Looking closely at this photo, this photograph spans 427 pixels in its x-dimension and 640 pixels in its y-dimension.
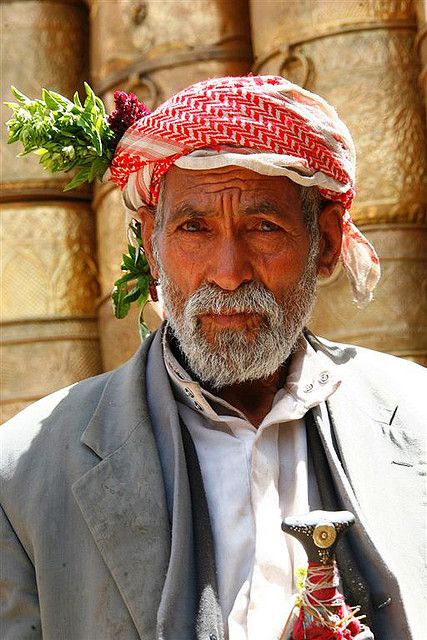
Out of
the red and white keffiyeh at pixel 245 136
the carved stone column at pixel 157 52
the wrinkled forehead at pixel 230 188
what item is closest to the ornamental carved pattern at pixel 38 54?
the carved stone column at pixel 157 52

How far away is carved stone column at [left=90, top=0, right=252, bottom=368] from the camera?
4172 mm

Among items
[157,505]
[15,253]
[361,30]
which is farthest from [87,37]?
[157,505]

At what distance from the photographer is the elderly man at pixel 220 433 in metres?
2.18

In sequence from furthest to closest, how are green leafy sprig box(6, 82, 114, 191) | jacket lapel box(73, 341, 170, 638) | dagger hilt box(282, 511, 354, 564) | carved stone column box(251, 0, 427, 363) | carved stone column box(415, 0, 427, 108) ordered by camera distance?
carved stone column box(251, 0, 427, 363) → carved stone column box(415, 0, 427, 108) → green leafy sprig box(6, 82, 114, 191) → jacket lapel box(73, 341, 170, 638) → dagger hilt box(282, 511, 354, 564)

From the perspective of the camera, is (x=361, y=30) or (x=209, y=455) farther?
(x=361, y=30)

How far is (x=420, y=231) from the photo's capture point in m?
3.84

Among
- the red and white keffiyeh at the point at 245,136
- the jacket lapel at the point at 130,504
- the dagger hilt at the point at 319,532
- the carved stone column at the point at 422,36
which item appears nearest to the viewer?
the dagger hilt at the point at 319,532

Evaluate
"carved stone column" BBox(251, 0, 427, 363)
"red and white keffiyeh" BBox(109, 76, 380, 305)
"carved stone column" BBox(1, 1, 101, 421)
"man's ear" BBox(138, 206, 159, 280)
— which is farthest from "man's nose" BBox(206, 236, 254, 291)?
"carved stone column" BBox(1, 1, 101, 421)

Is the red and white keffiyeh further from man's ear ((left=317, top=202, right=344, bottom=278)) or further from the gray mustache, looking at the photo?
the gray mustache

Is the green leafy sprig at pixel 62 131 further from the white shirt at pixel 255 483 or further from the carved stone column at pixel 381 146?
the carved stone column at pixel 381 146

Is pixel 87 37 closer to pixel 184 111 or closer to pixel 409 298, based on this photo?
pixel 409 298

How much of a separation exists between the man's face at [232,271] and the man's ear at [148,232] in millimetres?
119

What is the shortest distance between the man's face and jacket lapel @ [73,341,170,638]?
0.51 feet

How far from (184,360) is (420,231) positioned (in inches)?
60.7
